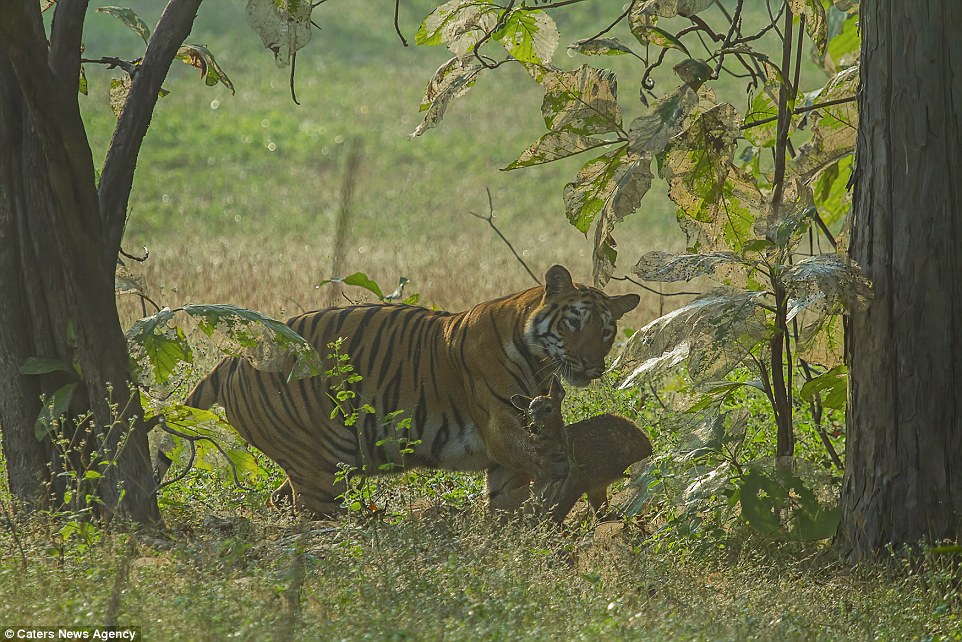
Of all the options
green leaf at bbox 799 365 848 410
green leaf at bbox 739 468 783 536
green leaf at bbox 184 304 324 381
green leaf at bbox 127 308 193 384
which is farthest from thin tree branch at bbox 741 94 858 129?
green leaf at bbox 127 308 193 384

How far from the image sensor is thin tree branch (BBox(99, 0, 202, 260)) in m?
4.58

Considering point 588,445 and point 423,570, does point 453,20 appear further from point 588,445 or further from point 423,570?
point 423,570

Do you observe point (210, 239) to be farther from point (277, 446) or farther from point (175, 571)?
point (175, 571)

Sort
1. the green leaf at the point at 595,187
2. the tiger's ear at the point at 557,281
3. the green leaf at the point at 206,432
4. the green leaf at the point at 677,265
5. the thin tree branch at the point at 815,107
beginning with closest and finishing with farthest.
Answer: the green leaf at the point at 677,265 → the green leaf at the point at 206,432 → the green leaf at the point at 595,187 → the thin tree branch at the point at 815,107 → the tiger's ear at the point at 557,281

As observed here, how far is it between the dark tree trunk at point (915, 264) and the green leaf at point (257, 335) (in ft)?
7.22

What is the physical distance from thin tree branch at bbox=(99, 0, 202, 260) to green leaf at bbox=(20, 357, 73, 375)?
0.47 metres

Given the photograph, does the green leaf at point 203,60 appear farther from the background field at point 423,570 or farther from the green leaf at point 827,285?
the green leaf at point 827,285

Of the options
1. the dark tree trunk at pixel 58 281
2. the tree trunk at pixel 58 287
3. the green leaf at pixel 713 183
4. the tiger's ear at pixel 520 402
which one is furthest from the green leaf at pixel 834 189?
the tree trunk at pixel 58 287

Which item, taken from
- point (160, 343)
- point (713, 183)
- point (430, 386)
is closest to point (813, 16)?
point (713, 183)

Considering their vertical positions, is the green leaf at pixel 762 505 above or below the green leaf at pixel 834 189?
below

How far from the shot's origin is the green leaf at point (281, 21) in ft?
14.4

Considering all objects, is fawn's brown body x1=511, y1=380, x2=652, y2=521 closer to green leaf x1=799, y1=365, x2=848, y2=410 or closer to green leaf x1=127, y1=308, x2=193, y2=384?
green leaf x1=799, y1=365, x2=848, y2=410

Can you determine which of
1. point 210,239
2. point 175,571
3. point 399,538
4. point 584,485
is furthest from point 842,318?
point 210,239

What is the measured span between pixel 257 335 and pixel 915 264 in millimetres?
2505
